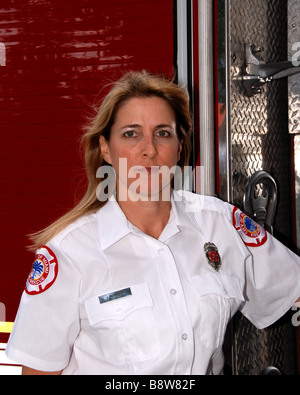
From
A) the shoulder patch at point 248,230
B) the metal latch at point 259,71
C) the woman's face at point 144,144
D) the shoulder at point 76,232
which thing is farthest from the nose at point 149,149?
the metal latch at point 259,71

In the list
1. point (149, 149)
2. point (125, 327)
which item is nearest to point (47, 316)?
point (125, 327)

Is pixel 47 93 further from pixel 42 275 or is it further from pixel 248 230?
pixel 248 230

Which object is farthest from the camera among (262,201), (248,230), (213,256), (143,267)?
(262,201)

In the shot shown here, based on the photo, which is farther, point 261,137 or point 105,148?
point 261,137

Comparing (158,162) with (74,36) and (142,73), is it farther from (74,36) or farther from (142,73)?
(74,36)

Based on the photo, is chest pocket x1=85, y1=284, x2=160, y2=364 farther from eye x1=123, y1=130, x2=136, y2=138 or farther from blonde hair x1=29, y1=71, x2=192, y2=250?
eye x1=123, y1=130, x2=136, y2=138

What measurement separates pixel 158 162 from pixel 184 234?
0.88ft

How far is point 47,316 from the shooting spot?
1.50 metres

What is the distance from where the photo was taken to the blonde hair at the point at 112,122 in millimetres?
1717

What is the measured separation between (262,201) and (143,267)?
63 centimetres

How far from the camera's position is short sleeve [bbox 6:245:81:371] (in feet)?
4.91

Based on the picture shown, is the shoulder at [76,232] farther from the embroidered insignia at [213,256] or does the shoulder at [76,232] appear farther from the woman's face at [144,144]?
the embroidered insignia at [213,256]

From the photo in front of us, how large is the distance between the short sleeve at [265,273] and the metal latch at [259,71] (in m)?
0.47
